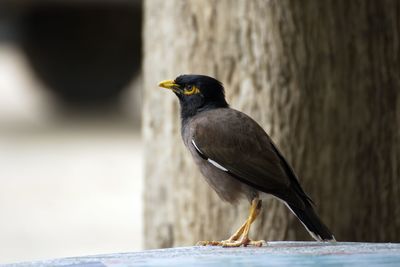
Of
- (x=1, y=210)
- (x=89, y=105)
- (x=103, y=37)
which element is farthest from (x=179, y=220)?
(x=89, y=105)

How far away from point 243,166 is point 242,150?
8 centimetres

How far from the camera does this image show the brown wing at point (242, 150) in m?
4.73

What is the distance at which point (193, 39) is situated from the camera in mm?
5914

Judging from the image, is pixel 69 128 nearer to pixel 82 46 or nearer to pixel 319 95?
pixel 82 46

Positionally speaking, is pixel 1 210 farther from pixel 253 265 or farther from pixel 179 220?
pixel 253 265

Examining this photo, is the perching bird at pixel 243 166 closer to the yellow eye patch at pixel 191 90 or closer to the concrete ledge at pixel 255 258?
the yellow eye patch at pixel 191 90

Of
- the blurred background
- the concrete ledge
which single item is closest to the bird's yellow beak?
the concrete ledge

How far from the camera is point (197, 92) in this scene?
17.0ft

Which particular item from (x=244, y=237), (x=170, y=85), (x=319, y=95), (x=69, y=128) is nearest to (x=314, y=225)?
(x=244, y=237)

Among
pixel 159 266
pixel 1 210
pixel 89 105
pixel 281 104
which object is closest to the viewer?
pixel 159 266

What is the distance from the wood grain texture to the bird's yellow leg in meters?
0.84

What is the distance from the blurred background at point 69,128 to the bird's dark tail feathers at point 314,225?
5483 millimetres

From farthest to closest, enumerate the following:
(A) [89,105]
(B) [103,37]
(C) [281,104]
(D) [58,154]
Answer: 1. (A) [89,105]
2. (B) [103,37]
3. (D) [58,154]
4. (C) [281,104]

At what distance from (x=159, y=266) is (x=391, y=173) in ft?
8.83
